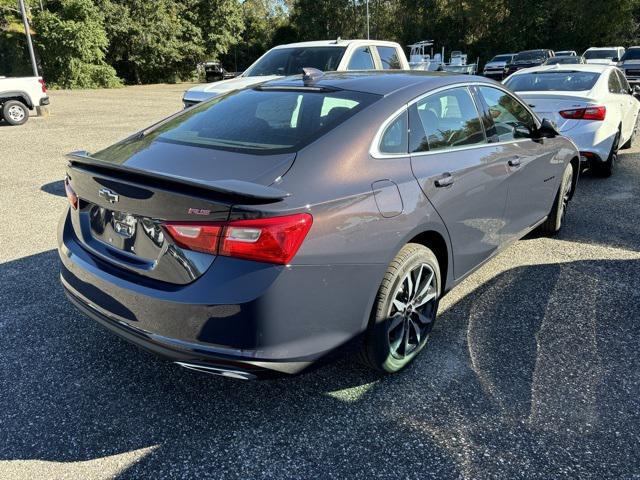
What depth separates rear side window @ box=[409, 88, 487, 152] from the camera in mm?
3123

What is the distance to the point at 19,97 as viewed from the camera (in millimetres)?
14023

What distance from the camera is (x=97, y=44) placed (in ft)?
104

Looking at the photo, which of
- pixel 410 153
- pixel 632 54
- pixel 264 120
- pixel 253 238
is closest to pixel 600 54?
pixel 632 54

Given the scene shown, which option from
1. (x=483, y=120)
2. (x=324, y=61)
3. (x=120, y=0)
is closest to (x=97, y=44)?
(x=120, y=0)

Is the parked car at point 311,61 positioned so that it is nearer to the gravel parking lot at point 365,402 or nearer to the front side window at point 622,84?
the front side window at point 622,84

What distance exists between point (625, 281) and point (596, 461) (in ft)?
7.60

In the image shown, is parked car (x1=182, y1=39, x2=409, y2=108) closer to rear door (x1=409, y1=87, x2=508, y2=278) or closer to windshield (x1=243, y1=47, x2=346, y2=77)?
windshield (x1=243, y1=47, x2=346, y2=77)

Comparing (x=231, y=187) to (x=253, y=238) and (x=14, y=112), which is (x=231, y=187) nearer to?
(x=253, y=238)

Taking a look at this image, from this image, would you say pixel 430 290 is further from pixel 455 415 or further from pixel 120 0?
pixel 120 0

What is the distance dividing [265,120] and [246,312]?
54.4 inches

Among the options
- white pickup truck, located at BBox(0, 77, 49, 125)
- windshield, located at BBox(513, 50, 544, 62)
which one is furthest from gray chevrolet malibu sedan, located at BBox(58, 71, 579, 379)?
windshield, located at BBox(513, 50, 544, 62)

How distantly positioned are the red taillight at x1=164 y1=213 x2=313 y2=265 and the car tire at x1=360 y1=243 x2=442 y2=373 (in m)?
0.70

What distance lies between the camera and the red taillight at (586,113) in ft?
22.8

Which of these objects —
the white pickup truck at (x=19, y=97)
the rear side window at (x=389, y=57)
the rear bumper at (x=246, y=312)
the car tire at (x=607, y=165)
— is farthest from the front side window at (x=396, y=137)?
the white pickup truck at (x=19, y=97)
